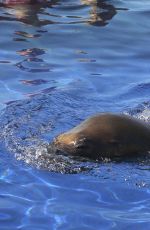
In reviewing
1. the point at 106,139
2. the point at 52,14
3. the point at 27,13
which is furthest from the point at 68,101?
the point at 52,14

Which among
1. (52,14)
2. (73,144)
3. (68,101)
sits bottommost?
(68,101)

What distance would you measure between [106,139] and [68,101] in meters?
1.75

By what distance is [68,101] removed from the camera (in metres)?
6.99

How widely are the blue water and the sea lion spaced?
0.33 feet

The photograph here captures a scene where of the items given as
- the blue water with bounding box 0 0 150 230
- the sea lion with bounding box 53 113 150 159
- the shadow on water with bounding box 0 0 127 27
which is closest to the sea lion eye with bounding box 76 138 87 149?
the sea lion with bounding box 53 113 150 159

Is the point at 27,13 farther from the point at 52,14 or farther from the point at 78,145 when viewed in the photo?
the point at 78,145

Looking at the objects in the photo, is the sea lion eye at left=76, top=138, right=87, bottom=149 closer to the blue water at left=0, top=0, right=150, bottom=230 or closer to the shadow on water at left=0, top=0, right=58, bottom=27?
the blue water at left=0, top=0, right=150, bottom=230

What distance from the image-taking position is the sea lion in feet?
17.3

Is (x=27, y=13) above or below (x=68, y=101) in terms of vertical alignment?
above

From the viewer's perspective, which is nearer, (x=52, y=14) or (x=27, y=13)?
(x=27, y=13)

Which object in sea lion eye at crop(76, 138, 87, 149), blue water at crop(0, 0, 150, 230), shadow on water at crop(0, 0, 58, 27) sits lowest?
blue water at crop(0, 0, 150, 230)

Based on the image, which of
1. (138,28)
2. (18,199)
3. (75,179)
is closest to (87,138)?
(75,179)

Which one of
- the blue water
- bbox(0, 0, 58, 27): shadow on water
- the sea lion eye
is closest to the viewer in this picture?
the blue water

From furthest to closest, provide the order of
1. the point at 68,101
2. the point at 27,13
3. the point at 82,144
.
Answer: the point at 27,13, the point at 68,101, the point at 82,144
